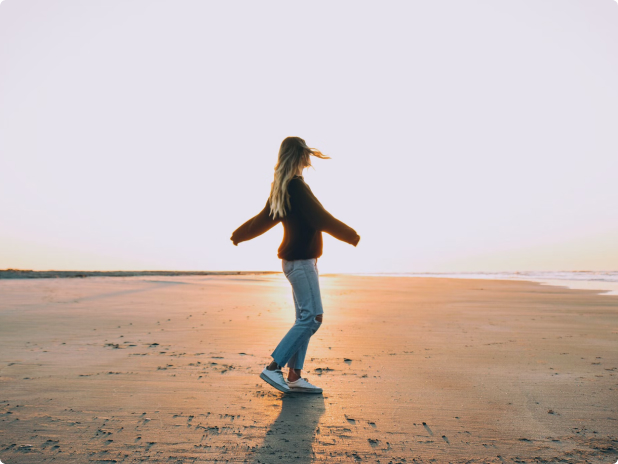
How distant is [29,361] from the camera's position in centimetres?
473

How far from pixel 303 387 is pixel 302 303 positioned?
2.17 feet

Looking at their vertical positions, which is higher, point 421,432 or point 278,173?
point 278,173

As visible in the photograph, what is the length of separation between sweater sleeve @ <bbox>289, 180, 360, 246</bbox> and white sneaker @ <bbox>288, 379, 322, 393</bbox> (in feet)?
3.86

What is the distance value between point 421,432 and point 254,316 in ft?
19.2

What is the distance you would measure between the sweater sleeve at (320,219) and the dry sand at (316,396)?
1237mm

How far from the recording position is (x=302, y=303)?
12.7 feet

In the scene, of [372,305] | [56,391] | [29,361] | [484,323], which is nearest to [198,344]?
[29,361]

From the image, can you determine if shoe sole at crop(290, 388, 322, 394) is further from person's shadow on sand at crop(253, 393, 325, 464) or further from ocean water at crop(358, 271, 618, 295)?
ocean water at crop(358, 271, 618, 295)

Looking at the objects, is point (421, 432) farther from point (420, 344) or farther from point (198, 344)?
point (198, 344)

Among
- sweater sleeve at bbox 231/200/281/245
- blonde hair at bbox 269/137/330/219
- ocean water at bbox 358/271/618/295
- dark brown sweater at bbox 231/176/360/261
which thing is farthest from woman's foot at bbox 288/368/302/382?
ocean water at bbox 358/271/618/295

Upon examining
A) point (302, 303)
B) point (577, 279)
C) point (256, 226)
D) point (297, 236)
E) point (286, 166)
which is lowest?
point (577, 279)

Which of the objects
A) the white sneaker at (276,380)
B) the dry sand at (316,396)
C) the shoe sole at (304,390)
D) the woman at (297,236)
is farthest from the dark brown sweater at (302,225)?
the dry sand at (316,396)

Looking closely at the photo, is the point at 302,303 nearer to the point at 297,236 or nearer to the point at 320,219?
the point at 297,236

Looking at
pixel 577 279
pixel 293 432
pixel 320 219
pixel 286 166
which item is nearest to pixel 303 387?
pixel 293 432
